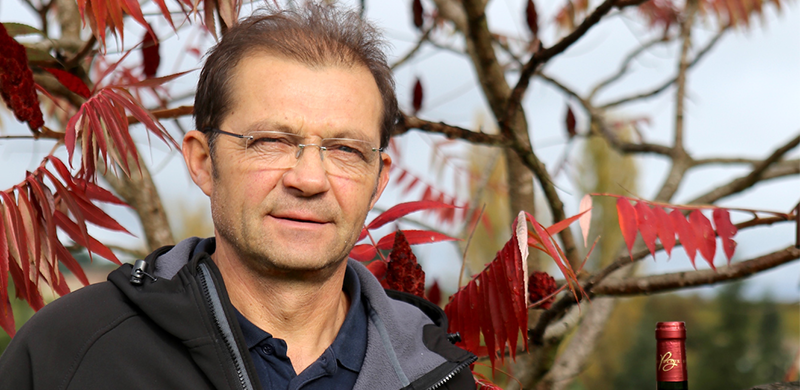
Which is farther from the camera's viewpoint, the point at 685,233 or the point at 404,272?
the point at 404,272

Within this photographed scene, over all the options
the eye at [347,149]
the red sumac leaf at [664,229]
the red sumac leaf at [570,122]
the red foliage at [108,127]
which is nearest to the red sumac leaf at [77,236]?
the red foliage at [108,127]

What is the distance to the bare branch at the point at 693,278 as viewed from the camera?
1.82 m

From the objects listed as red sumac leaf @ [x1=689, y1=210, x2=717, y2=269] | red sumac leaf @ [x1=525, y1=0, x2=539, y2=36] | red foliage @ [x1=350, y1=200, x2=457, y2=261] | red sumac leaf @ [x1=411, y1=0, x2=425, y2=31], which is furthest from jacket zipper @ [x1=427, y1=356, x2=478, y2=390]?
red sumac leaf @ [x1=411, y1=0, x2=425, y2=31]

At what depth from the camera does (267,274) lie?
4.74 feet

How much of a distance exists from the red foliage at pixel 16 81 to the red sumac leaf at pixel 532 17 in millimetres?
1640

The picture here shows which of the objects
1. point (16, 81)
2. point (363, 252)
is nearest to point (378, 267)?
point (363, 252)

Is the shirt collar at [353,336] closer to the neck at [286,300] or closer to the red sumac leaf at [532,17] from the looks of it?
the neck at [286,300]

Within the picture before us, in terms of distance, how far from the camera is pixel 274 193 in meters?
1.39

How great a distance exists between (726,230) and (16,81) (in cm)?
178

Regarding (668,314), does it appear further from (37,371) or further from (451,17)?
(37,371)

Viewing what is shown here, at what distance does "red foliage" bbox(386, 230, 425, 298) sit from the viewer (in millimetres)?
1755

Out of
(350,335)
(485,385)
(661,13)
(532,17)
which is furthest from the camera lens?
(661,13)

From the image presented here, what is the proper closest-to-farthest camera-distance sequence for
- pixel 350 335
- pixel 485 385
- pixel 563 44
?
1. pixel 350 335
2. pixel 485 385
3. pixel 563 44

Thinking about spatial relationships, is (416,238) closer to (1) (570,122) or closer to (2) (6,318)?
(2) (6,318)
